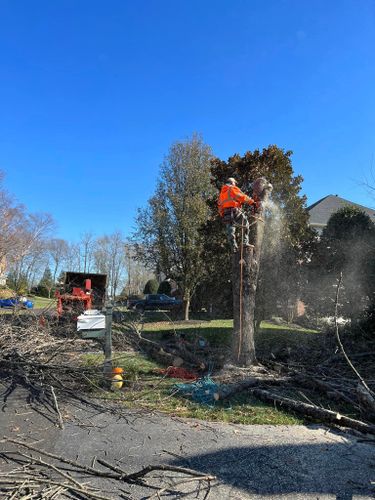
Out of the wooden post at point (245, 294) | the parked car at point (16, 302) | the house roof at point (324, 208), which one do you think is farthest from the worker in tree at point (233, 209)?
the house roof at point (324, 208)

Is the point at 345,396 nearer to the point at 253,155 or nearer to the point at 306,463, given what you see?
the point at 306,463

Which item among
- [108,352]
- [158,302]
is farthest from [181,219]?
[108,352]

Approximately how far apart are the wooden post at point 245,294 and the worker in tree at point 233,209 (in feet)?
0.73

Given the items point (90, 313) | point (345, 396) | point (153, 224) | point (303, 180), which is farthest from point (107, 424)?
point (153, 224)

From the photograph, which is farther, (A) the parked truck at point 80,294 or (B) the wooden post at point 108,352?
(A) the parked truck at point 80,294

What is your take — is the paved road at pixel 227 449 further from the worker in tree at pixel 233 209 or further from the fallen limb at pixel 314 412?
the worker in tree at pixel 233 209

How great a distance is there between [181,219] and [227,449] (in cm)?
1638

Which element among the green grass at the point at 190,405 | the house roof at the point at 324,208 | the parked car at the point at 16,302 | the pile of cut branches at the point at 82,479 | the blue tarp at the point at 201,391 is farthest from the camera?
the house roof at the point at 324,208

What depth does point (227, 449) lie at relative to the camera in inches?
173

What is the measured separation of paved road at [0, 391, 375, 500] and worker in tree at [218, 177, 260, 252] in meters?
4.27

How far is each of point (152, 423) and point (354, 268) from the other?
30.4 feet

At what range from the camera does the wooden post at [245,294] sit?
846 centimetres

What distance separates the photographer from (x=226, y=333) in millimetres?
13930

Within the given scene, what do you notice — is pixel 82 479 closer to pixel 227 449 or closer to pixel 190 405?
pixel 227 449
